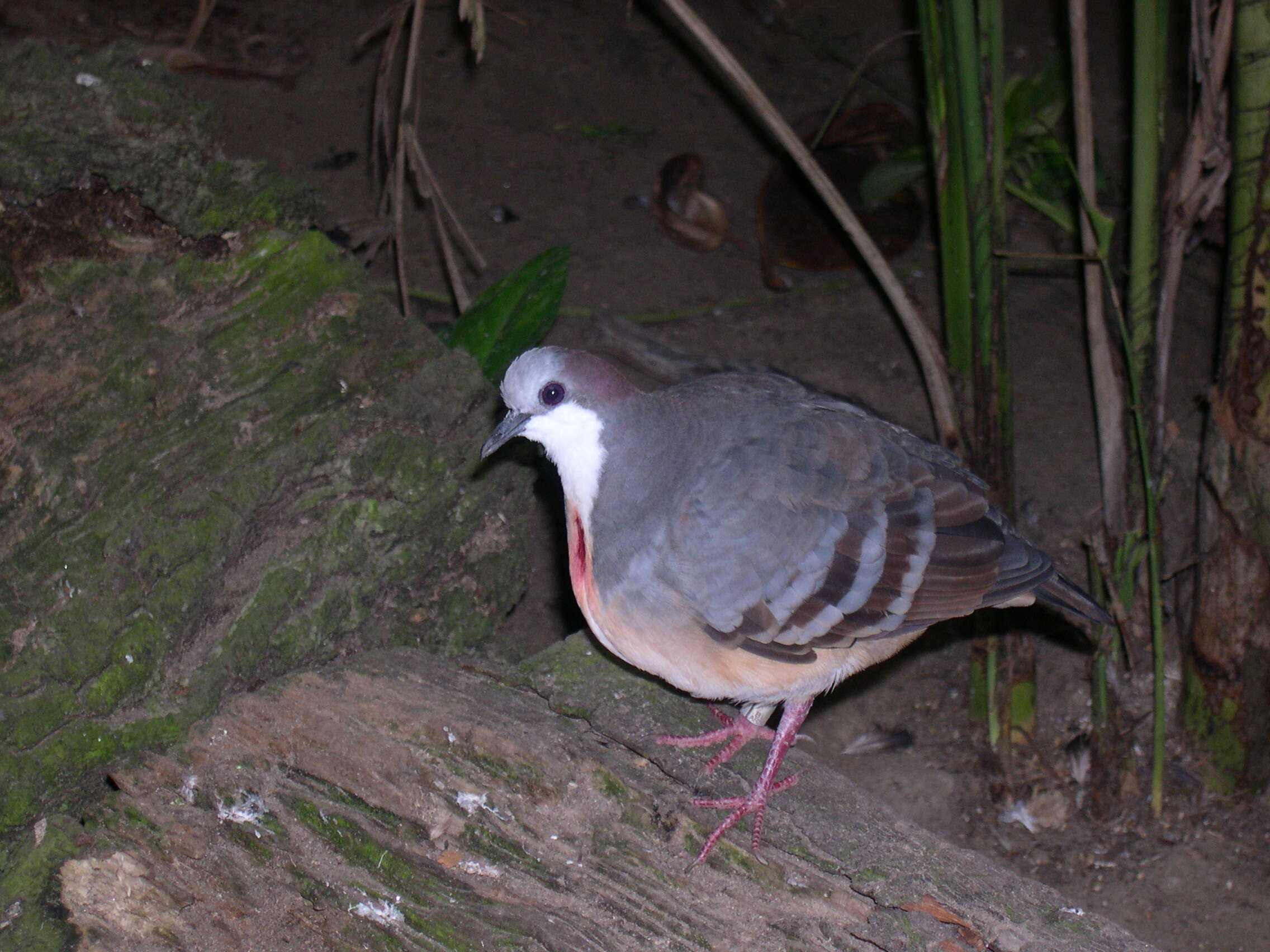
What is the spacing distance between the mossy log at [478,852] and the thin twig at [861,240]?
1254 mm

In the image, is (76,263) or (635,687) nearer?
(635,687)

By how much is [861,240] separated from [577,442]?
116 centimetres

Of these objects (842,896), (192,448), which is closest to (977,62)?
(842,896)

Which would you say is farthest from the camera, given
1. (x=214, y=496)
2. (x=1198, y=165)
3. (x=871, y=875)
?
(x=1198, y=165)

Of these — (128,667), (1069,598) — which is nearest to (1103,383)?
(1069,598)

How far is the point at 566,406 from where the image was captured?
2.51 meters

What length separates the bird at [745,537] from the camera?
244 cm

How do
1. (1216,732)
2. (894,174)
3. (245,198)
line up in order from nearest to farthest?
(245,198) → (1216,732) → (894,174)

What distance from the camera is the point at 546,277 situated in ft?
12.2

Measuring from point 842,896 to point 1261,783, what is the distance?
1.98 metres

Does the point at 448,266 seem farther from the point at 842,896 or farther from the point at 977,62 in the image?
the point at 842,896

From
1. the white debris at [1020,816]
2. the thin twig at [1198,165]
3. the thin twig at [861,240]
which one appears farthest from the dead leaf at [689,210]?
the white debris at [1020,816]

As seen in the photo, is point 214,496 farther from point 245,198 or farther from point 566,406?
point 245,198

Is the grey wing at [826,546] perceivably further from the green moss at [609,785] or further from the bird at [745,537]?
the green moss at [609,785]
